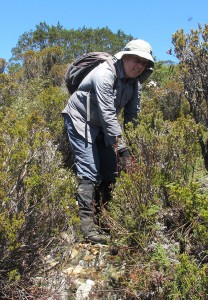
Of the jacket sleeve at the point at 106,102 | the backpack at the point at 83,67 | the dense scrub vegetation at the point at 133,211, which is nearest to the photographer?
the dense scrub vegetation at the point at 133,211

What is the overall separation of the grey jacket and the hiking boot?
68 cm

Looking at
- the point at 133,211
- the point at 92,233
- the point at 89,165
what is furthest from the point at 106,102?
the point at 92,233

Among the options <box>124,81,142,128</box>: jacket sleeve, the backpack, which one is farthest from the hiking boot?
the backpack

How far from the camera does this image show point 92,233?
3.16 m

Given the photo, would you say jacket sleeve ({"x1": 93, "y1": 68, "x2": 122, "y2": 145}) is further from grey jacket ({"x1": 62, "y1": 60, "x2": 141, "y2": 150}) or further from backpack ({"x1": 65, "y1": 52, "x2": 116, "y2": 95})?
backpack ({"x1": 65, "y1": 52, "x2": 116, "y2": 95})

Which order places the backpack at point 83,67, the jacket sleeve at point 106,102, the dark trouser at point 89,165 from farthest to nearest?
1. the backpack at point 83,67
2. the dark trouser at point 89,165
3. the jacket sleeve at point 106,102

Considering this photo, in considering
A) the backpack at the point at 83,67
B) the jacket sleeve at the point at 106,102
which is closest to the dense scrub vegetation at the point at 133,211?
the jacket sleeve at the point at 106,102

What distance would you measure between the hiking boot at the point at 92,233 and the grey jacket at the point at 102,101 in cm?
68

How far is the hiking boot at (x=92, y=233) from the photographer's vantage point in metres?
3.12

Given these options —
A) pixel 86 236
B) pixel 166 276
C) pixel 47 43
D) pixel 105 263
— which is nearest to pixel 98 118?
pixel 86 236

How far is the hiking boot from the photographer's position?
3.12 metres

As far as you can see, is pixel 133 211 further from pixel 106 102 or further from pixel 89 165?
pixel 106 102

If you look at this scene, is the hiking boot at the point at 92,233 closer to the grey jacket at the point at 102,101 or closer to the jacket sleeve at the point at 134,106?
the grey jacket at the point at 102,101

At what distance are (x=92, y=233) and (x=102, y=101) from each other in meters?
1.08
